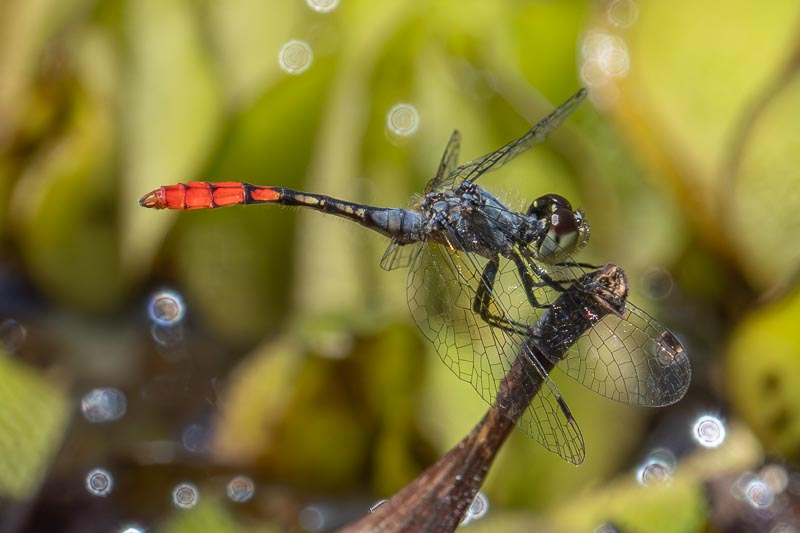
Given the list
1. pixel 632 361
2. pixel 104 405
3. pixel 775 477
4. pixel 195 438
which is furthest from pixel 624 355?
pixel 104 405

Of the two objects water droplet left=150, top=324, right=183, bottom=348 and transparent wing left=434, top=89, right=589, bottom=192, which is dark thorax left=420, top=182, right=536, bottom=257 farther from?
water droplet left=150, top=324, right=183, bottom=348

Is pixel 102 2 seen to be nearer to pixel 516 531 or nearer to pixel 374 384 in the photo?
pixel 374 384

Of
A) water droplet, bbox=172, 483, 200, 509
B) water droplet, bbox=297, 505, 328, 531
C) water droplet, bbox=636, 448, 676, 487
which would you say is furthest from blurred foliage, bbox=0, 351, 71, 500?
water droplet, bbox=636, 448, 676, 487

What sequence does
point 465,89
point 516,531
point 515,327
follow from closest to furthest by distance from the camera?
1. point 515,327
2. point 516,531
3. point 465,89

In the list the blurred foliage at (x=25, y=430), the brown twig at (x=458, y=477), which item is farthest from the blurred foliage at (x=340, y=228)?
the brown twig at (x=458, y=477)

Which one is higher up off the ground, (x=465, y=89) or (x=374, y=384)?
(x=465, y=89)

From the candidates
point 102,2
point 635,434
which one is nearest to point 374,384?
point 635,434
